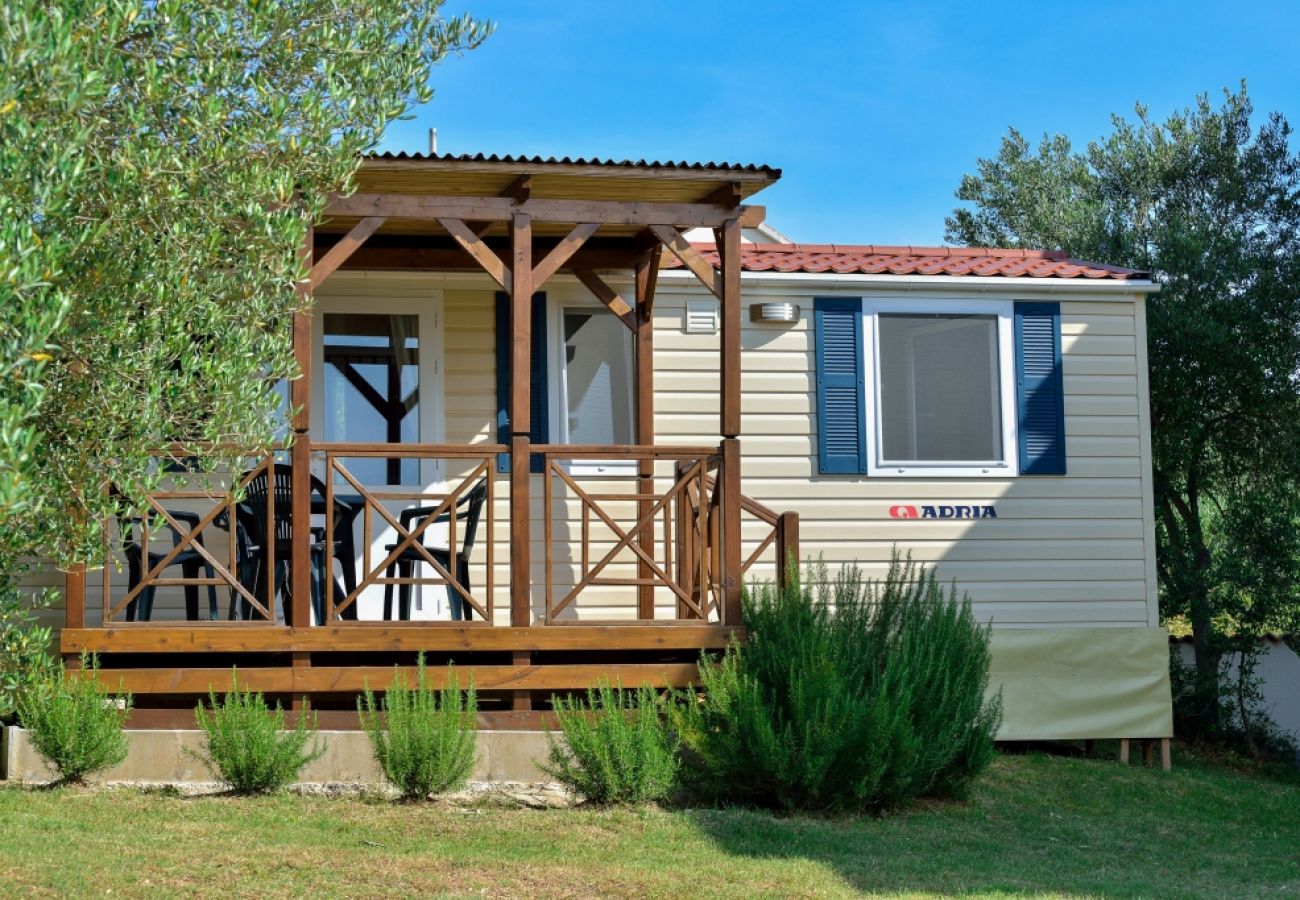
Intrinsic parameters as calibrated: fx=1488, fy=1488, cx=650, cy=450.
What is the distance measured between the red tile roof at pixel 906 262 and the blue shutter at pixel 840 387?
0.30 metres

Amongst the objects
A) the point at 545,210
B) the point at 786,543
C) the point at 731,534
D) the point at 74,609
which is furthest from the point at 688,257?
the point at 74,609

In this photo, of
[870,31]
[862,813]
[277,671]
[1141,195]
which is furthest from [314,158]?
[870,31]

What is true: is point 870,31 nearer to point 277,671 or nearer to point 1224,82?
point 1224,82

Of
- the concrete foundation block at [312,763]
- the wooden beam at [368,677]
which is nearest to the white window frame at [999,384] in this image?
the wooden beam at [368,677]

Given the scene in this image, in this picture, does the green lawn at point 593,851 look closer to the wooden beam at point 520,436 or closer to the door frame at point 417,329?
the wooden beam at point 520,436

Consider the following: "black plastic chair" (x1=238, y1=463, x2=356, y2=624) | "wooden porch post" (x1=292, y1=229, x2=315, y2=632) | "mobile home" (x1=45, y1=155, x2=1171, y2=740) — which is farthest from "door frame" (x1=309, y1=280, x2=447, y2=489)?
"wooden porch post" (x1=292, y1=229, x2=315, y2=632)

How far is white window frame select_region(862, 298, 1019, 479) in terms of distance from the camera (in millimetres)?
10031

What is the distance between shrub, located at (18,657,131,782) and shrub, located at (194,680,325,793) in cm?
43

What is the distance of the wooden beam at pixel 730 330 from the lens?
818cm

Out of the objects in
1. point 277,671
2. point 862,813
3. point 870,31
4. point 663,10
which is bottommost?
point 862,813

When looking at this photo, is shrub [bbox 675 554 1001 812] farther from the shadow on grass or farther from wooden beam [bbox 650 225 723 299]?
wooden beam [bbox 650 225 723 299]

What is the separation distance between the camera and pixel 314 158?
5.59m

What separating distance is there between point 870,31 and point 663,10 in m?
8.49

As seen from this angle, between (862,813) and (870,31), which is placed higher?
(870,31)
